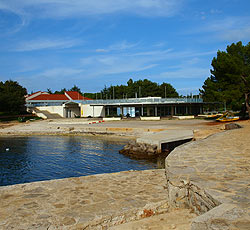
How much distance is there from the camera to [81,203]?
4.84m

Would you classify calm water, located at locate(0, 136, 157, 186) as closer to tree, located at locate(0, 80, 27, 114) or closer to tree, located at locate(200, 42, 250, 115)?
tree, located at locate(200, 42, 250, 115)

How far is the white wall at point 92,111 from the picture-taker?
50531 mm

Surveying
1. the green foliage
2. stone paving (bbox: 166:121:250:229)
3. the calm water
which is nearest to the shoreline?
stone paving (bbox: 166:121:250:229)

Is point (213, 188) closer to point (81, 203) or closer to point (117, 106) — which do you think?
point (81, 203)

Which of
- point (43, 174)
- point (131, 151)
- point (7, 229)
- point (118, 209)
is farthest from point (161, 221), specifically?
point (131, 151)

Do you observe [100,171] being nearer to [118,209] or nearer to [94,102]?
[118,209]

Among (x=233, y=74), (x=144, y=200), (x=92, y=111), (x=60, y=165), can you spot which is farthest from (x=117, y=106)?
(x=144, y=200)

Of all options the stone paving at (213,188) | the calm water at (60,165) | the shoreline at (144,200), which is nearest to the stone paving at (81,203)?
the shoreline at (144,200)

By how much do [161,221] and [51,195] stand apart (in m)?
2.54

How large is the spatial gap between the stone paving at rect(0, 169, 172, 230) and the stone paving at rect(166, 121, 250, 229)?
1.77 ft

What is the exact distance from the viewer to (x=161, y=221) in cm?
422

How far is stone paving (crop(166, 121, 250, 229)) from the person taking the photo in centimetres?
299

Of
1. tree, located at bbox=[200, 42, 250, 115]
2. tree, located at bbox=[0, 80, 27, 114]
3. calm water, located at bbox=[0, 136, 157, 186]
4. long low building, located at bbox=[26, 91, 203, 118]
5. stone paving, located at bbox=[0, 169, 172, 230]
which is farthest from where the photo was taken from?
tree, located at bbox=[0, 80, 27, 114]

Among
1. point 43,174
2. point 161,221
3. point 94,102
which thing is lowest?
point 43,174
